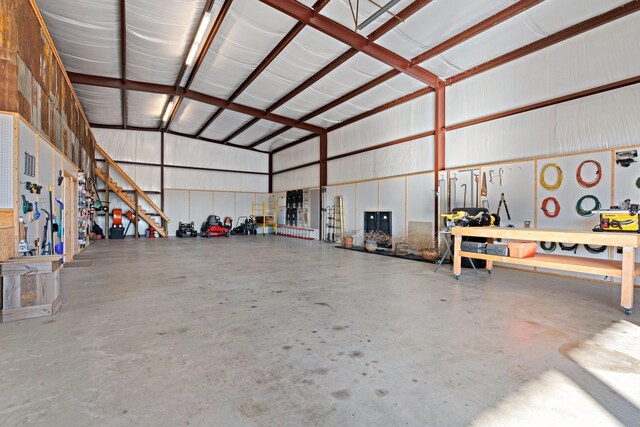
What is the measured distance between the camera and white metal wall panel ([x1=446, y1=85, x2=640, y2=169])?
5031 mm

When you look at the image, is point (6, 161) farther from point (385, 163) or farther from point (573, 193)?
point (573, 193)

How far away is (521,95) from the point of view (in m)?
6.30

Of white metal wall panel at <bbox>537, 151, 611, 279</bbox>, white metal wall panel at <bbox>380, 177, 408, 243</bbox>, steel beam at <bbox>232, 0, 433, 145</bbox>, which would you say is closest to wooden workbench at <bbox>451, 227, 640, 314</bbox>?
white metal wall panel at <bbox>537, 151, 611, 279</bbox>

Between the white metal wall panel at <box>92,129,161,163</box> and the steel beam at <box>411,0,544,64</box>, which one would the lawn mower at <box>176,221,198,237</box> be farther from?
the steel beam at <box>411,0,544,64</box>

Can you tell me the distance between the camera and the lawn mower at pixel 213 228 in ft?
44.6

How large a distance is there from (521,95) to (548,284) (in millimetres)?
3983

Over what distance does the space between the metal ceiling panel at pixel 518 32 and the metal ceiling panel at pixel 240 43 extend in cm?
371

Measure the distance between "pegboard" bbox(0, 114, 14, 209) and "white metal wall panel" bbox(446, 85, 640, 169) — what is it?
8335 millimetres

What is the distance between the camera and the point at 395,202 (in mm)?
9219

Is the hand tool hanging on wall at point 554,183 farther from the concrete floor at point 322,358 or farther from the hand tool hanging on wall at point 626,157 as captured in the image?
the concrete floor at point 322,358

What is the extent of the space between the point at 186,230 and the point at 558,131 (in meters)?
13.7

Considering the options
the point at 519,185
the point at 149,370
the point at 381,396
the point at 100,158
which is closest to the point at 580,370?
the point at 381,396

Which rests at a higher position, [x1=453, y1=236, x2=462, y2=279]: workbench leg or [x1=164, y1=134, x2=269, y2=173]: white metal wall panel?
[x1=164, y1=134, x2=269, y2=173]: white metal wall panel

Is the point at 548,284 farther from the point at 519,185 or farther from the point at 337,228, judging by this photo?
the point at 337,228
